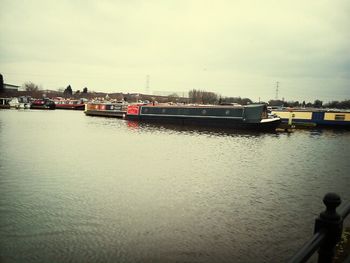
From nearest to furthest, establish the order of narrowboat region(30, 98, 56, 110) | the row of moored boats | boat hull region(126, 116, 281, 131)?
boat hull region(126, 116, 281, 131)
the row of moored boats
narrowboat region(30, 98, 56, 110)

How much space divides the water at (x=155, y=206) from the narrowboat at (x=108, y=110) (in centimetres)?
4158

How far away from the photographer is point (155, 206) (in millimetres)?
8531

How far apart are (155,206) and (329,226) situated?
6.36 m

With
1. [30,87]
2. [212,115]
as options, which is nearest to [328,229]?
[212,115]

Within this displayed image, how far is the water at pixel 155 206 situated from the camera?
6070 mm

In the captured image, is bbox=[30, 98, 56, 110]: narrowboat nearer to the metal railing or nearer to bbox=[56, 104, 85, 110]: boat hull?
bbox=[56, 104, 85, 110]: boat hull

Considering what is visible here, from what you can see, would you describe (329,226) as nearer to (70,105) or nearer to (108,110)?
(108,110)

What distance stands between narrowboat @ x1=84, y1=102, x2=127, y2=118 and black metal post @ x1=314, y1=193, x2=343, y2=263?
5401 centimetres

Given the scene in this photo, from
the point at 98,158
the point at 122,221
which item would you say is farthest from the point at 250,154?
the point at 122,221

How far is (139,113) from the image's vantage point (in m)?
50.5

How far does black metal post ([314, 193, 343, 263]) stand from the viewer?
256 centimetres

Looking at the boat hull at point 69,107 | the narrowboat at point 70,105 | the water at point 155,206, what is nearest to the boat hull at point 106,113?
the boat hull at point 69,107

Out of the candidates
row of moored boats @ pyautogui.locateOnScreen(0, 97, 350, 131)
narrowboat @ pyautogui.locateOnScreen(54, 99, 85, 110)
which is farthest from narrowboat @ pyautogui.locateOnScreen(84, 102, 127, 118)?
narrowboat @ pyautogui.locateOnScreen(54, 99, 85, 110)

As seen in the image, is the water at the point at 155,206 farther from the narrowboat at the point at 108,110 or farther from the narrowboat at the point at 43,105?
the narrowboat at the point at 43,105
